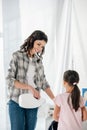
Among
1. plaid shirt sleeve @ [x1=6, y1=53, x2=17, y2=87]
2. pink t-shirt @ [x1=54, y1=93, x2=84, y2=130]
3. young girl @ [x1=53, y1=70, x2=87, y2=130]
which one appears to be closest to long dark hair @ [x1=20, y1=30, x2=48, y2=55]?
plaid shirt sleeve @ [x1=6, y1=53, x2=17, y2=87]

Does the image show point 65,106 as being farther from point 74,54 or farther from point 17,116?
point 74,54

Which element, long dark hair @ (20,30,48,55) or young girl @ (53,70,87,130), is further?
long dark hair @ (20,30,48,55)

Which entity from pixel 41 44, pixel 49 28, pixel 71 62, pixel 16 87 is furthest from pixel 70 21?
pixel 16 87

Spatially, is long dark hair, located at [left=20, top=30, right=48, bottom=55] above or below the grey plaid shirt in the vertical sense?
above

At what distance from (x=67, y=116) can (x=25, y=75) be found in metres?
0.48

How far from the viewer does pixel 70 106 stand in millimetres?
2115

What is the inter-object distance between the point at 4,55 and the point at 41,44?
0.87 m

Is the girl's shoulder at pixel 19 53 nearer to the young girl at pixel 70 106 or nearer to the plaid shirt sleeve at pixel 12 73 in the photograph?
the plaid shirt sleeve at pixel 12 73

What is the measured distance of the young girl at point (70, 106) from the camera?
210 centimetres

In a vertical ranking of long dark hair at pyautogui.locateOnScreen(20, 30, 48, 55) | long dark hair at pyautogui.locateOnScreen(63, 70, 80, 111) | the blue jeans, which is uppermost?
long dark hair at pyautogui.locateOnScreen(20, 30, 48, 55)

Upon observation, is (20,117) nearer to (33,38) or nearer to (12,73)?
(12,73)

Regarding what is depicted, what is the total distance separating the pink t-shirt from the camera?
2111mm

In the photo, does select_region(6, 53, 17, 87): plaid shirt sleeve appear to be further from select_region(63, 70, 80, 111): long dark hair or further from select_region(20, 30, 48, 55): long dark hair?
select_region(63, 70, 80, 111): long dark hair

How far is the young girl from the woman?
0.73 ft
